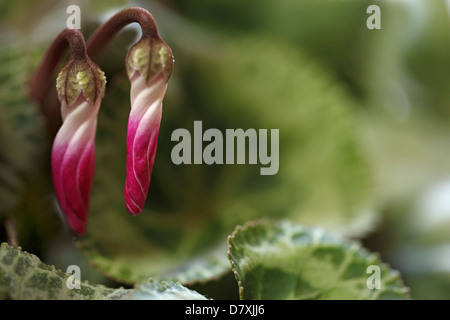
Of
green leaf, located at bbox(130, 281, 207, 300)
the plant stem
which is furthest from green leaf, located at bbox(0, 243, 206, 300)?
the plant stem

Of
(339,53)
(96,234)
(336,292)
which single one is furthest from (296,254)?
(339,53)

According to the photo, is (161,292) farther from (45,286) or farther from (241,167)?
(241,167)

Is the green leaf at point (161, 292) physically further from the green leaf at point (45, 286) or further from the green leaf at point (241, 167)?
the green leaf at point (241, 167)

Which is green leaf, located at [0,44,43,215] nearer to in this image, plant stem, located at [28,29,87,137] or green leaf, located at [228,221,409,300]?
plant stem, located at [28,29,87,137]

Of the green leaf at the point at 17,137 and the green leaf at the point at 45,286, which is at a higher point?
the green leaf at the point at 17,137

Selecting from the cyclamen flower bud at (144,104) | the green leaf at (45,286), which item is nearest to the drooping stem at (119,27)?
the cyclamen flower bud at (144,104)

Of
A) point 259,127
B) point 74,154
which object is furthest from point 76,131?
point 259,127

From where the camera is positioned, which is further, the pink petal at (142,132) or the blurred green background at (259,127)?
the blurred green background at (259,127)

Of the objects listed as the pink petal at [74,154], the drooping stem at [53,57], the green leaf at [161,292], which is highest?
the drooping stem at [53,57]
